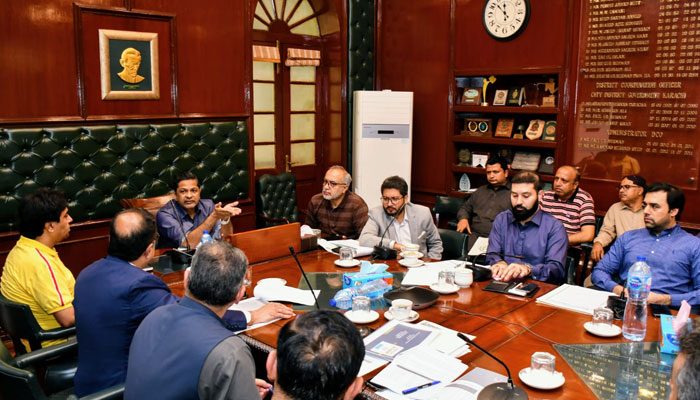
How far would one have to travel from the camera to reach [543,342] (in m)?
2.29

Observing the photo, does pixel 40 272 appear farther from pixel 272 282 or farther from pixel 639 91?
pixel 639 91

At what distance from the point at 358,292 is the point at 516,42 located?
12.7 ft

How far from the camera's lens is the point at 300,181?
6.41 meters

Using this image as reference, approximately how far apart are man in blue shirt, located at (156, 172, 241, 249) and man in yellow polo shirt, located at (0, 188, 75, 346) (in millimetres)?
1102

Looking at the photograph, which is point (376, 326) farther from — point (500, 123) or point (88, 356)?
point (500, 123)

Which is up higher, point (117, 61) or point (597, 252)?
point (117, 61)

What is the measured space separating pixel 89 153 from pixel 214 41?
148 centimetres

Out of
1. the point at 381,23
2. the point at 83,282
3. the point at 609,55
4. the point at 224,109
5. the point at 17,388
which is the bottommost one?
the point at 17,388

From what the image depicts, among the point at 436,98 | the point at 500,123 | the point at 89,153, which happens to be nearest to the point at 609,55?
the point at 500,123

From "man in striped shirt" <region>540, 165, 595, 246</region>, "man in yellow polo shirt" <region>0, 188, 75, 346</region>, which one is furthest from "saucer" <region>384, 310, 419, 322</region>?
"man in striped shirt" <region>540, 165, 595, 246</region>

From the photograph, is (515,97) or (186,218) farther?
(515,97)

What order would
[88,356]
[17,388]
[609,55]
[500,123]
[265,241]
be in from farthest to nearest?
1. [500,123]
2. [609,55]
3. [265,241]
4. [88,356]
5. [17,388]

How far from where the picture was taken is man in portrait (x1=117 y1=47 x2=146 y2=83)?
181 inches

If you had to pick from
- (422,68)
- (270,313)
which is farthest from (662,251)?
(422,68)
